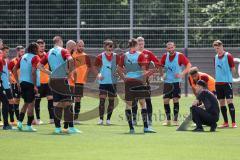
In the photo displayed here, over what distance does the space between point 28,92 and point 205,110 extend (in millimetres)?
4049

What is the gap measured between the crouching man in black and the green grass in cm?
35

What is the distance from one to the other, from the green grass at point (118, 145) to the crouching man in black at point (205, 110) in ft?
1.14

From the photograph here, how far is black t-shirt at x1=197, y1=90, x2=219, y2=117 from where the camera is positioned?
18906 millimetres

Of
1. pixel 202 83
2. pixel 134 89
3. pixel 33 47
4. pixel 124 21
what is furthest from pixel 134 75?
pixel 124 21

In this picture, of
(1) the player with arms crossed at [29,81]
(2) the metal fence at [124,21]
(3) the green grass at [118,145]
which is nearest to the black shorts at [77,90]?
(3) the green grass at [118,145]

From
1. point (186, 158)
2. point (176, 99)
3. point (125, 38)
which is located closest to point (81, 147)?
point (186, 158)

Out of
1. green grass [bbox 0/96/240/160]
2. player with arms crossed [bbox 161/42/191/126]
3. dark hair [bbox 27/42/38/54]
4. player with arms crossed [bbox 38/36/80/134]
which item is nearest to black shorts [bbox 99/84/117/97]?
player with arms crossed [bbox 161/42/191/126]

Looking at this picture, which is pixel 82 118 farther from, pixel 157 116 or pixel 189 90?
pixel 189 90

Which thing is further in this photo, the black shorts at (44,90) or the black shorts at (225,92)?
the black shorts at (44,90)

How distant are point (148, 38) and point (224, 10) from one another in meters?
3.30

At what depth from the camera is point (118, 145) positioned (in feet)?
52.0

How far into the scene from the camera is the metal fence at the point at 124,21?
110 ft

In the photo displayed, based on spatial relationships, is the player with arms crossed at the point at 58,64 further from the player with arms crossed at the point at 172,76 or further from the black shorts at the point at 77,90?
the player with arms crossed at the point at 172,76

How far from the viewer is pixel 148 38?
3425 cm
